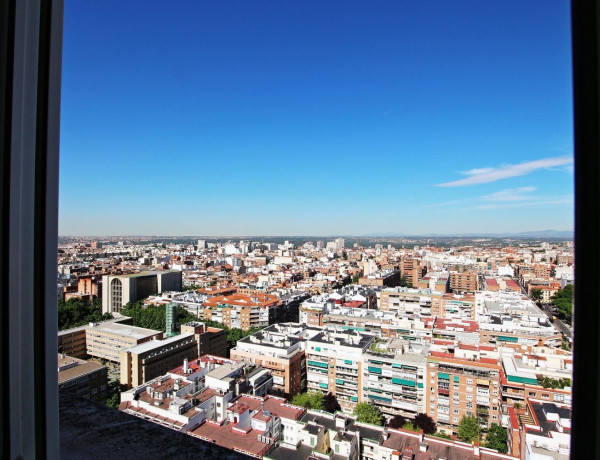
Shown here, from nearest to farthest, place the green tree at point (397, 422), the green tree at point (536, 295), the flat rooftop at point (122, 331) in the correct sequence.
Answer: the green tree at point (397, 422), the flat rooftop at point (122, 331), the green tree at point (536, 295)

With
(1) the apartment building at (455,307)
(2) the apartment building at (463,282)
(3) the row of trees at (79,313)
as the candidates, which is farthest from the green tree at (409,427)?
(2) the apartment building at (463,282)

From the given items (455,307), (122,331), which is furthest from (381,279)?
(122,331)

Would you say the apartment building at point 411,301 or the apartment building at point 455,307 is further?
the apartment building at point 411,301

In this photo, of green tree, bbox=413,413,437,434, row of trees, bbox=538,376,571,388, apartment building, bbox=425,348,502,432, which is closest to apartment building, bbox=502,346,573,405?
row of trees, bbox=538,376,571,388

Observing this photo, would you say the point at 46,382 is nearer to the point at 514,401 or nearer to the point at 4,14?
the point at 4,14

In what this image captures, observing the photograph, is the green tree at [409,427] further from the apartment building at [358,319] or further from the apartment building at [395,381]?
the apartment building at [358,319]

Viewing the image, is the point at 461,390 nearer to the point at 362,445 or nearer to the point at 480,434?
the point at 480,434
